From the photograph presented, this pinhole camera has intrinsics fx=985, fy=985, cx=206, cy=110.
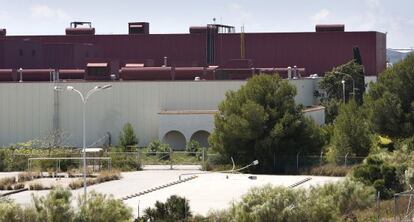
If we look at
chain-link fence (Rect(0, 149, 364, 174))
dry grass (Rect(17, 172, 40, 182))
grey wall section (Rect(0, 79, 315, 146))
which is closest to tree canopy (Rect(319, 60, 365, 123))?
grey wall section (Rect(0, 79, 315, 146))

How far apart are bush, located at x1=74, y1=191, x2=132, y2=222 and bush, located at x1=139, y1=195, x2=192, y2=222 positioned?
388 centimetres

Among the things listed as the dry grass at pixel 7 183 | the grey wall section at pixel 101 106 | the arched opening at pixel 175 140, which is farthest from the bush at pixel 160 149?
the dry grass at pixel 7 183

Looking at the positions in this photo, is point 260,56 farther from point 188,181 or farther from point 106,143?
point 188,181

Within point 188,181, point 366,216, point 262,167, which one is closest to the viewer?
point 366,216

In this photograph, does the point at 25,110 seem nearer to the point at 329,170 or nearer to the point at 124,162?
the point at 124,162

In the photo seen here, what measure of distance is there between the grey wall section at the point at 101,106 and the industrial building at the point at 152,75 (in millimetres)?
75

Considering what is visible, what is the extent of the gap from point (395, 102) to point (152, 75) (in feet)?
76.6

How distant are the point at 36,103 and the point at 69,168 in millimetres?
14131

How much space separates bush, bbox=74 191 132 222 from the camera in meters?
30.0

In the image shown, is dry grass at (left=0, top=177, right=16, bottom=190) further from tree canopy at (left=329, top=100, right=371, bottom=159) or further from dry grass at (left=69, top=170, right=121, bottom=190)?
tree canopy at (left=329, top=100, right=371, bottom=159)

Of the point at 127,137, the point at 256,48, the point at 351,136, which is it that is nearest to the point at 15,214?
the point at 351,136

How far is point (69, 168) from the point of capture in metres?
61.4

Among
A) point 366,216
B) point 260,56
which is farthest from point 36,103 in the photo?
point 366,216

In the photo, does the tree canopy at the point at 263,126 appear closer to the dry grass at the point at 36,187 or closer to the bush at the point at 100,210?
the dry grass at the point at 36,187
